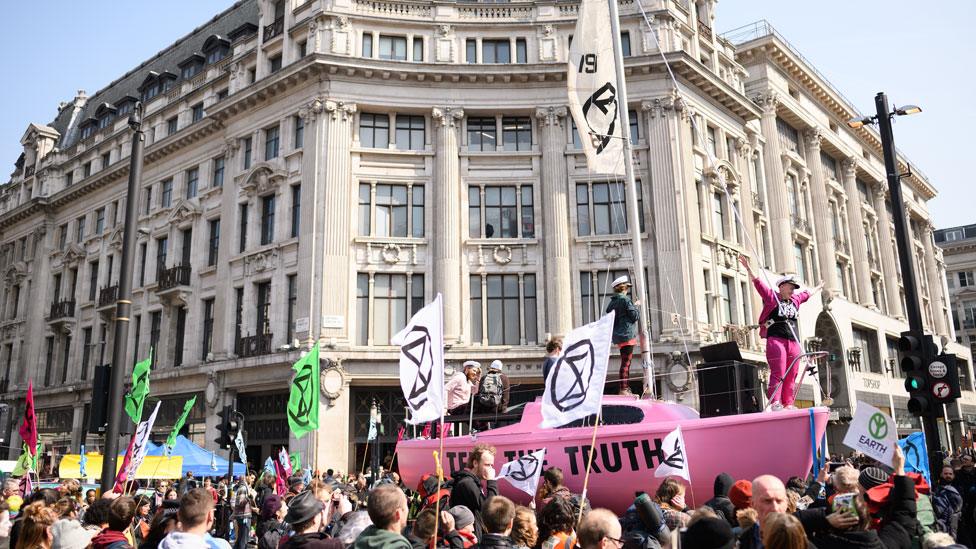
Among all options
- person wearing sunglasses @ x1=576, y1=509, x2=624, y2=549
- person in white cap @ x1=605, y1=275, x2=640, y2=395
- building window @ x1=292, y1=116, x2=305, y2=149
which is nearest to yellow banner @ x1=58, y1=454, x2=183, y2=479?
person in white cap @ x1=605, y1=275, x2=640, y2=395

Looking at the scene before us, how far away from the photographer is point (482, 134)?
107 feet

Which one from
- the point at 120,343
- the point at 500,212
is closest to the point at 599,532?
the point at 120,343

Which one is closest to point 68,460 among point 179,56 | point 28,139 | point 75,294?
point 75,294

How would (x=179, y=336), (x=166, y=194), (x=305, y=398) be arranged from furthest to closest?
1. (x=166, y=194)
2. (x=179, y=336)
3. (x=305, y=398)

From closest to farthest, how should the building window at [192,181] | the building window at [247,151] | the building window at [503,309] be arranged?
the building window at [503,309]
the building window at [247,151]
the building window at [192,181]

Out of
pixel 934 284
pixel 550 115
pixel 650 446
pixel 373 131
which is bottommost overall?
pixel 650 446

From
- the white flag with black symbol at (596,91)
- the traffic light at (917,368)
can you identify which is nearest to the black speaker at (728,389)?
the traffic light at (917,368)

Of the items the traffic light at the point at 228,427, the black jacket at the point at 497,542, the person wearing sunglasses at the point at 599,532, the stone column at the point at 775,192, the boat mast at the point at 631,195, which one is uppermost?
the stone column at the point at 775,192

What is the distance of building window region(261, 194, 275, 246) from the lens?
33.5 metres

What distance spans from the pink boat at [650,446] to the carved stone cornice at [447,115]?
21.6 meters

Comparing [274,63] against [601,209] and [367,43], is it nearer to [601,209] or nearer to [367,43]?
[367,43]

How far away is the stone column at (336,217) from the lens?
29.6 m

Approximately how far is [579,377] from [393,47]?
27537 millimetres

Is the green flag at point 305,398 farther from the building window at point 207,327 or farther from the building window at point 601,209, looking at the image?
the building window at point 207,327
